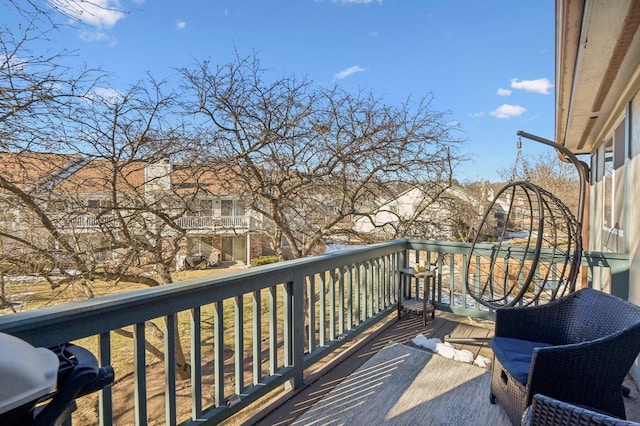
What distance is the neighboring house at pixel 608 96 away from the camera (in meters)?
1.89

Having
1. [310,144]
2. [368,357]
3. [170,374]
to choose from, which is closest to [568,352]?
[368,357]

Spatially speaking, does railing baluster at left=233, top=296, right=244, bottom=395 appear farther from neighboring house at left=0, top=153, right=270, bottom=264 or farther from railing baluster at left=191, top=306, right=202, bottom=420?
neighboring house at left=0, top=153, right=270, bottom=264

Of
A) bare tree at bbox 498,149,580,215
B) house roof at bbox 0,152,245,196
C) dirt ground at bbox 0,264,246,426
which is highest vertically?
bare tree at bbox 498,149,580,215

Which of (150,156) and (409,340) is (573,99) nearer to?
(409,340)

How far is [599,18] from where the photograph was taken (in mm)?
1829

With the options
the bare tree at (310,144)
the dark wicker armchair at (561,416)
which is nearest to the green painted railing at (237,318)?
the dark wicker armchair at (561,416)

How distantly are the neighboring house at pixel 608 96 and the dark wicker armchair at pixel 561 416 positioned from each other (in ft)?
6.05

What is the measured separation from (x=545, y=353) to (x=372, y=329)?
2250 mm

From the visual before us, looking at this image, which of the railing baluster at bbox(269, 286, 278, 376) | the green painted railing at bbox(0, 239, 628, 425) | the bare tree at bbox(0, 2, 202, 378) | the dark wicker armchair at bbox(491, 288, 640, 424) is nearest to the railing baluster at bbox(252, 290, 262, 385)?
the green painted railing at bbox(0, 239, 628, 425)

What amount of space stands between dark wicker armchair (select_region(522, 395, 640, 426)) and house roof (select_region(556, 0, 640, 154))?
184cm

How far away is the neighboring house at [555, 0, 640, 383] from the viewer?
1.89 meters

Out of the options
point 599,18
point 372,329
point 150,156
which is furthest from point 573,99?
point 150,156

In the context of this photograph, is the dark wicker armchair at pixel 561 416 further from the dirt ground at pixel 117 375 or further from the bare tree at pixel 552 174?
the bare tree at pixel 552 174

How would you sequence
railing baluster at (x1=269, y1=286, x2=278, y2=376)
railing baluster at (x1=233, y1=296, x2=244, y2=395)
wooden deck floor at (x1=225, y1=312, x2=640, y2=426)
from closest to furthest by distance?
railing baluster at (x1=233, y1=296, x2=244, y2=395) → wooden deck floor at (x1=225, y1=312, x2=640, y2=426) → railing baluster at (x1=269, y1=286, x2=278, y2=376)
